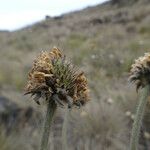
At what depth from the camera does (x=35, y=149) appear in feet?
21.4

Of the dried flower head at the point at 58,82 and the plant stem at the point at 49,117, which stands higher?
the dried flower head at the point at 58,82

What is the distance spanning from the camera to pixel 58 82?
7.17 ft

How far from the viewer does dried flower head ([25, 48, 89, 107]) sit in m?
2.20

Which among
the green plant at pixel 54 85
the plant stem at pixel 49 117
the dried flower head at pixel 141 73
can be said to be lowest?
the plant stem at pixel 49 117

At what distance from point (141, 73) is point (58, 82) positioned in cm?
67

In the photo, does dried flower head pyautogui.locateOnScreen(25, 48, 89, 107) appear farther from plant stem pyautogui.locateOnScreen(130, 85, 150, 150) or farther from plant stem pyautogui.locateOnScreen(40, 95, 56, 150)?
plant stem pyautogui.locateOnScreen(130, 85, 150, 150)

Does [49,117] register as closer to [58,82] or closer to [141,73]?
[58,82]

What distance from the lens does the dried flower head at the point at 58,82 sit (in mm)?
2201

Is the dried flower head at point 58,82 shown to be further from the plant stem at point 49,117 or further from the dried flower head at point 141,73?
the dried flower head at point 141,73

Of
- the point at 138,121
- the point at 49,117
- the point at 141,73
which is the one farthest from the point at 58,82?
the point at 141,73

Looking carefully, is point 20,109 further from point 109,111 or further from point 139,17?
point 139,17

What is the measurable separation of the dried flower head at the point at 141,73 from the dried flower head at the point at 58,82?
41 cm

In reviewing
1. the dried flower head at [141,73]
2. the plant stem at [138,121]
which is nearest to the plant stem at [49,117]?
the plant stem at [138,121]

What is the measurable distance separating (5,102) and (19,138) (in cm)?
178
